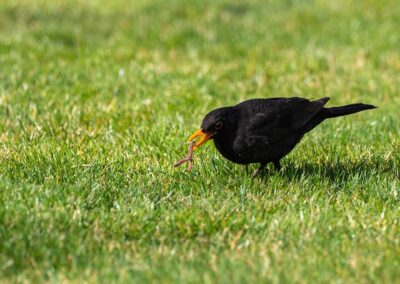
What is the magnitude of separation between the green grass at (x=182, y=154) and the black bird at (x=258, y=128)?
8.0 inches

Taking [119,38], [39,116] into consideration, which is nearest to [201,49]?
[119,38]

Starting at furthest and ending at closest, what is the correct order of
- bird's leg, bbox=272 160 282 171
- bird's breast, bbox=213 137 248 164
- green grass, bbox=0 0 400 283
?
bird's leg, bbox=272 160 282 171 → bird's breast, bbox=213 137 248 164 → green grass, bbox=0 0 400 283

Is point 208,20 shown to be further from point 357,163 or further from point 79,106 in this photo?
point 357,163

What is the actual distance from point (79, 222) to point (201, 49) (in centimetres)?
645

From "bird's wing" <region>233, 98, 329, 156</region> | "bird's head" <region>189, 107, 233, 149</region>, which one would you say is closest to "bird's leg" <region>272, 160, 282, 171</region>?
"bird's wing" <region>233, 98, 329, 156</region>

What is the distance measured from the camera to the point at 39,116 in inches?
298

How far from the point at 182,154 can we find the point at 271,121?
919mm

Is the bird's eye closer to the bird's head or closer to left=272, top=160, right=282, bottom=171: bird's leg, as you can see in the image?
the bird's head

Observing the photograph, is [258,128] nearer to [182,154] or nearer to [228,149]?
[228,149]

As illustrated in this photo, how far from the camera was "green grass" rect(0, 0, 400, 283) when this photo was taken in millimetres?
4355

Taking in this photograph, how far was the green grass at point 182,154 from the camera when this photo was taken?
14.3ft

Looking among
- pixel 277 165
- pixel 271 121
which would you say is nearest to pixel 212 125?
pixel 271 121

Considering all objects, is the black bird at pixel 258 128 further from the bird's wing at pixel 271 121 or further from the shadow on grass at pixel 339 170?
the shadow on grass at pixel 339 170

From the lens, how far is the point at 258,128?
5.82 meters
